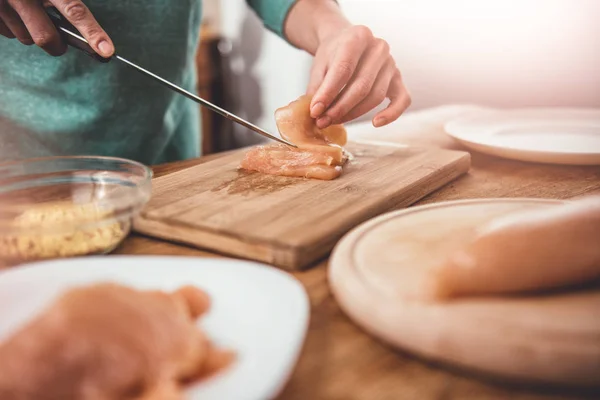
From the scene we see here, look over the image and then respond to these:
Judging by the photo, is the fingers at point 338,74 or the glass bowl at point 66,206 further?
the fingers at point 338,74

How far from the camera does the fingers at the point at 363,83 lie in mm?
1393

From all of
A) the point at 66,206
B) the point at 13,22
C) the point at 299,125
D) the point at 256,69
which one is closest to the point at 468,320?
the point at 66,206

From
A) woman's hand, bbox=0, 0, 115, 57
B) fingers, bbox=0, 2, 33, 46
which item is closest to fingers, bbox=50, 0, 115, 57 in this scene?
woman's hand, bbox=0, 0, 115, 57

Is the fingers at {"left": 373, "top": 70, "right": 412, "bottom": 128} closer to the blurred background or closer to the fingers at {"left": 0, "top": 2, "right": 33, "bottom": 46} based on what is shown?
the fingers at {"left": 0, "top": 2, "right": 33, "bottom": 46}

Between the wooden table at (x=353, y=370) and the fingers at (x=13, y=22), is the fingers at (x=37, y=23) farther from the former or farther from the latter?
the wooden table at (x=353, y=370)

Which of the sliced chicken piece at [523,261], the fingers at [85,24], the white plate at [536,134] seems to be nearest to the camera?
the sliced chicken piece at [523,261]

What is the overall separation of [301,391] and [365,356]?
0.09 m

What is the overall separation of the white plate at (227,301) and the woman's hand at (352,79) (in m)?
0.74

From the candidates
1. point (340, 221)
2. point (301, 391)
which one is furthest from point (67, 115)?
point (301, 391)

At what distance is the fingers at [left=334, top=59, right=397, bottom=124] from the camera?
151cm

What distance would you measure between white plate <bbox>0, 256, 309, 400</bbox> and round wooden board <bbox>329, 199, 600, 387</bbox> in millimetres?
87

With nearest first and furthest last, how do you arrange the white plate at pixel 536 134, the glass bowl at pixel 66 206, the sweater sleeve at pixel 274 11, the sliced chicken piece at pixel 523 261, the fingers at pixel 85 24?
the sliced chicken piece at pixel 523 261
the glass bowl at pixel 66 206
the fingers at pixel 85 24
the white plate at pixel 536 134
the sweater sleeve at pixel 274 11

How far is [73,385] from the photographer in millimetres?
489

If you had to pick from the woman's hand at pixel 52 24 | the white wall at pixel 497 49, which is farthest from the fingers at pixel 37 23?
the white wall at pixel 497 49
